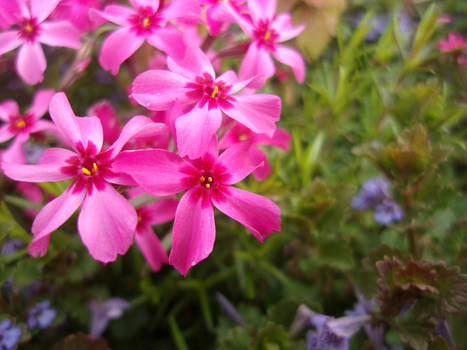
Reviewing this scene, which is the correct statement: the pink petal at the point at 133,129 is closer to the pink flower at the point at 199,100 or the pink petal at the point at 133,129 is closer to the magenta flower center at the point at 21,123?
the pink flower at the point at 199,100


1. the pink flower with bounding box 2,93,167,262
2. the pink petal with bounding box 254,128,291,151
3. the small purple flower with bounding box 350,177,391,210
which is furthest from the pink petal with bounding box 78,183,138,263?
A: the small purple flower with bounding box 350,177,391,210

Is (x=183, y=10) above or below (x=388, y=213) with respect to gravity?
above

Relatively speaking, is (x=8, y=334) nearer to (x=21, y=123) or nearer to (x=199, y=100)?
(x=21, y=123)

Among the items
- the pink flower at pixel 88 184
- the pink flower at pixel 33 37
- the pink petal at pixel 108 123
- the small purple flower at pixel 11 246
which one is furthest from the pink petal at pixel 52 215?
the small purple flower at pixel 11 246

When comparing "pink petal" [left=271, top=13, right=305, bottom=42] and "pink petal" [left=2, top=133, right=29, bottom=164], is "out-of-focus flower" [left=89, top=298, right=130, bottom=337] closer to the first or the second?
"pink petal" [left=2, top=133, right=29, bottom=164]

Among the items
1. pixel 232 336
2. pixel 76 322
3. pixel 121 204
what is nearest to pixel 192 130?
pixel 121 204

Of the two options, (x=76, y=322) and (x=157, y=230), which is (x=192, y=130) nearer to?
(x=157, y=230)

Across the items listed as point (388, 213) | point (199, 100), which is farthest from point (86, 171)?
point (388, 213)
